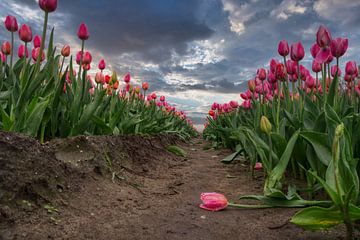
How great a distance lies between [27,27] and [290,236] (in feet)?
9.76

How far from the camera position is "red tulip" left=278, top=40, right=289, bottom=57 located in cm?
289

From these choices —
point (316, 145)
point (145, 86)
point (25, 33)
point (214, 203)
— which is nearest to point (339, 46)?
point (316, 145)

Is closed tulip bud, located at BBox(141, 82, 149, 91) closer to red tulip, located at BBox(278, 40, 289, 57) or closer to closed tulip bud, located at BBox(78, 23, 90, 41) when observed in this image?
Answer: closed tulip bud, located at BBox(78, 23, 90, 41)

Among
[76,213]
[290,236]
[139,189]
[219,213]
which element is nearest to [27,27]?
[139,189]

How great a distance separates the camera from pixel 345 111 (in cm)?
272

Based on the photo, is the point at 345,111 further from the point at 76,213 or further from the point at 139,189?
the point at 76,213

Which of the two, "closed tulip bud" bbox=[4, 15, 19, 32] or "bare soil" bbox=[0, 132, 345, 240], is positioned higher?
"closed tulip bud" bbox=[4, 15, 19, 32]

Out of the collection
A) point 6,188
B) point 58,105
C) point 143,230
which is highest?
point 58,105

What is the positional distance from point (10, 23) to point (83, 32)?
0.77 meters

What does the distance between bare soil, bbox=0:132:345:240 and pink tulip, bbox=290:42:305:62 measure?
3.91 feet

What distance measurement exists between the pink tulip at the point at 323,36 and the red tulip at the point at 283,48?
42 cm

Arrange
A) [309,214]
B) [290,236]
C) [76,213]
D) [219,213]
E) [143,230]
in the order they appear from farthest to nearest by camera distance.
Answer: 1. [219,213]
2. [76,213]
3. [143,230]
4. [290,236]
5. [309,214]

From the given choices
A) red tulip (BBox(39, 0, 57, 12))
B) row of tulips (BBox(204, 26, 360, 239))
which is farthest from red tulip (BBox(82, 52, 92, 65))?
row of tulips (BBox(204, 26, 360, 239))

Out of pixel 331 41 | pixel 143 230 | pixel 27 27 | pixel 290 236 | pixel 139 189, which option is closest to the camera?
pixel 290 236
